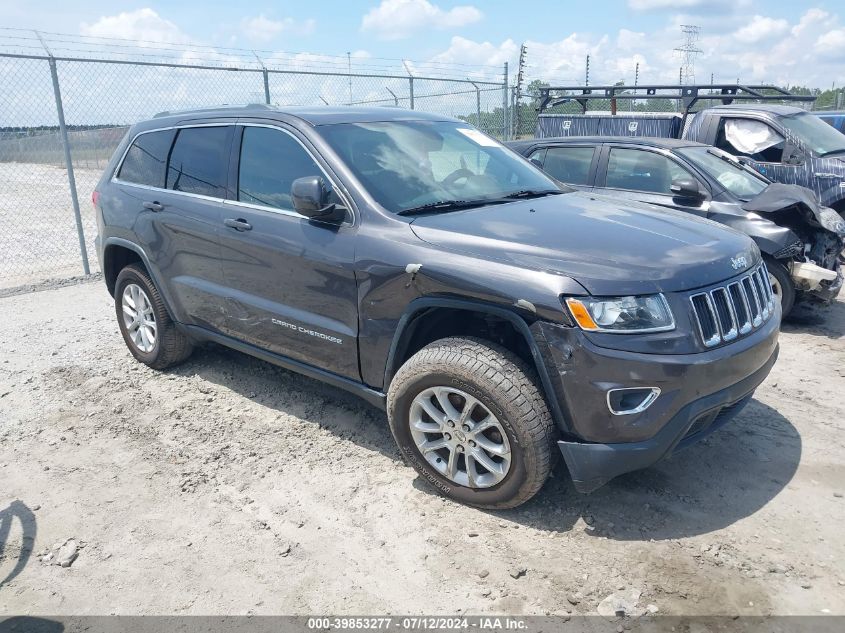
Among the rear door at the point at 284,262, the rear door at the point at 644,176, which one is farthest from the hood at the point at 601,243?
the rear door at the point at 644,176

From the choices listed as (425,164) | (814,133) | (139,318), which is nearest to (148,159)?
(139,318)

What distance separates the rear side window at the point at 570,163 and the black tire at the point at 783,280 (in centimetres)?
204

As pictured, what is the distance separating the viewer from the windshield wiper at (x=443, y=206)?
360cm

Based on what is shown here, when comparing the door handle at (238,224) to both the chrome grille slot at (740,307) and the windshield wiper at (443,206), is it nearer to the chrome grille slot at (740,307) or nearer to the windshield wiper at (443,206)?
the windshield wiper at (443,206)

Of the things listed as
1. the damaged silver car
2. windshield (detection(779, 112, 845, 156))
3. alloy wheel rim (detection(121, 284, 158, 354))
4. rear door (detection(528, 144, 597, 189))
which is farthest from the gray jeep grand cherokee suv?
windshield (detection(779, 112, 845, 156))

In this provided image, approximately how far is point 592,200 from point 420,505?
2.03m

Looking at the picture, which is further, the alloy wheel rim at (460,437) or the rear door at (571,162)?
the rear door at (571,162)

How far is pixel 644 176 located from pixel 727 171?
80cm

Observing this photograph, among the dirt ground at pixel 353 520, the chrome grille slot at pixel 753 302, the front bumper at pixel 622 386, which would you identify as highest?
the chrome grille slot at pixel 753 302

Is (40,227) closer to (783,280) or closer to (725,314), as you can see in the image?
(783,280)

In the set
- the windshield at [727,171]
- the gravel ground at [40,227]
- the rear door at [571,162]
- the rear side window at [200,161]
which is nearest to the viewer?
the rear side window at [200,161]

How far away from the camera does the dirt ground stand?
2848mm

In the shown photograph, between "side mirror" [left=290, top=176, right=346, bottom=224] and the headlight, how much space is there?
1.38 meters

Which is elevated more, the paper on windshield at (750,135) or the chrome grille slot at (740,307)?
the paper on windshield at (750,135)
